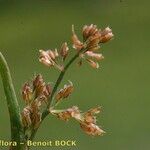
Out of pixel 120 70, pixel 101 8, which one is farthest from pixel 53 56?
pixel 101 8

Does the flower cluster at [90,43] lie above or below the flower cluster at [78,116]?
above

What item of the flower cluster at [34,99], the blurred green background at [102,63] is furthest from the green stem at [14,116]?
the blurred green background at [102,63]

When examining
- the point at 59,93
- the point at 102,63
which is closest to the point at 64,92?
the point at 59,93

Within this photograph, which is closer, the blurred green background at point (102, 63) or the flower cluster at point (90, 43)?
the flower cluster at point (90, 43)

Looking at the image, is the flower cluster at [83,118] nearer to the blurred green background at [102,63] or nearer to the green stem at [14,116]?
the green stem at [14,116]

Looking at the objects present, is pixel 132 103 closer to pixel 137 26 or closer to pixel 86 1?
pixel 137 26

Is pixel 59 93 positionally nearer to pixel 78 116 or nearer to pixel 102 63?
pixel 78 116

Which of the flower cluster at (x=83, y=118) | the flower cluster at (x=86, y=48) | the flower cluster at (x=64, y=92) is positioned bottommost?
the flower cluster at (x=83, y=118)
